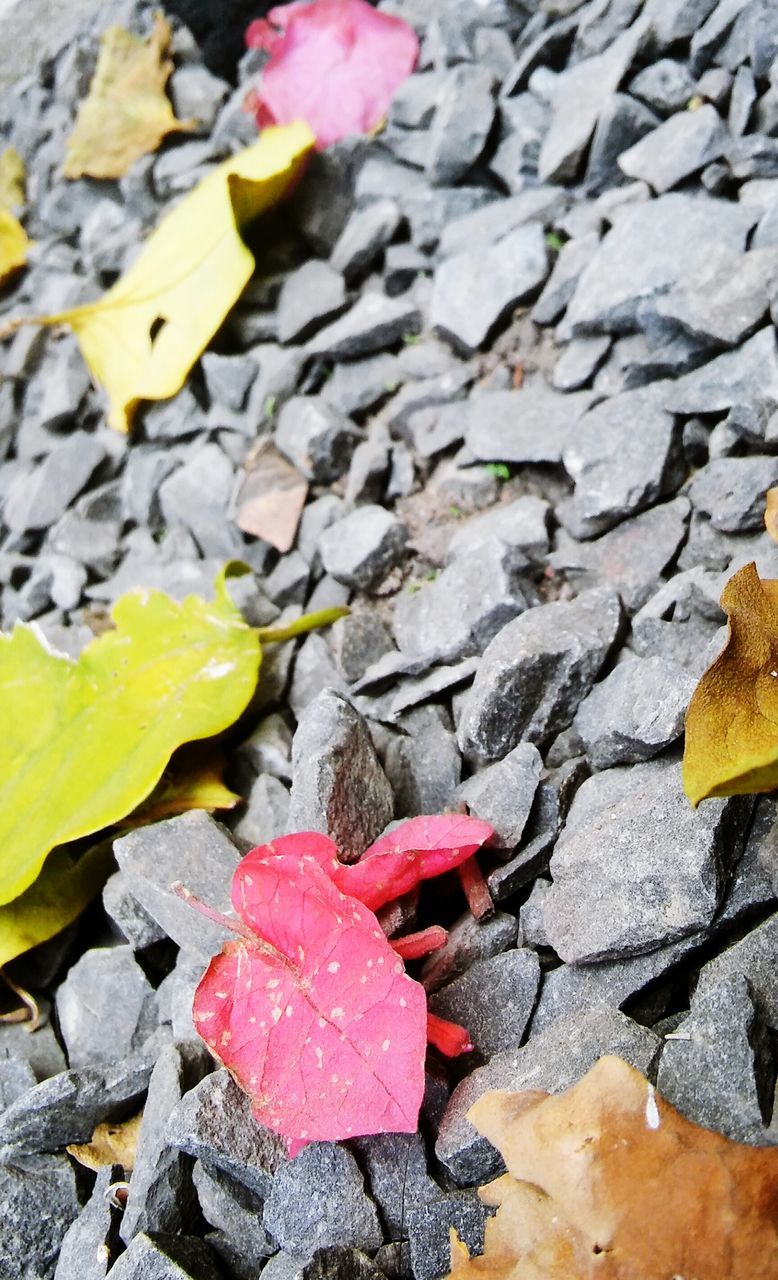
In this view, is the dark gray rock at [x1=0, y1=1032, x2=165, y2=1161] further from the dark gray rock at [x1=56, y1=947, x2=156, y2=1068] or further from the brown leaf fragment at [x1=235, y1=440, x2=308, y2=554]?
the brown leaf fragment at [x1=235, y1=440, x2=308, y2=554]

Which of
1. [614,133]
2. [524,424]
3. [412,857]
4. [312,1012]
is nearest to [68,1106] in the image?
[312,1012]

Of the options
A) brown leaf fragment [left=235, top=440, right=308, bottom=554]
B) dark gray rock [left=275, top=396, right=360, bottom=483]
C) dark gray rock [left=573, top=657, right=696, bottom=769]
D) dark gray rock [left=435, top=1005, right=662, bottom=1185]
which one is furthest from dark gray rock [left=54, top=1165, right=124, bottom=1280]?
dark gray rock [left=275, top=396, right=360, bottom=483]

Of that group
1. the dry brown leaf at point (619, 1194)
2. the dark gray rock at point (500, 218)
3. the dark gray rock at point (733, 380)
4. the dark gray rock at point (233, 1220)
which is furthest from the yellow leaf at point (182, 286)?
the dry brown leaf at point (619, 1194)

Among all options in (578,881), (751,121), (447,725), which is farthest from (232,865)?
(751,121)

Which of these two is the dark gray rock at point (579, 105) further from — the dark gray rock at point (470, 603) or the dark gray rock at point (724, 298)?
the dark gray rock at point (470, 603)

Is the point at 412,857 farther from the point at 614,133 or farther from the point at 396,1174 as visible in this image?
the point at 614,133
